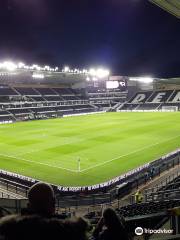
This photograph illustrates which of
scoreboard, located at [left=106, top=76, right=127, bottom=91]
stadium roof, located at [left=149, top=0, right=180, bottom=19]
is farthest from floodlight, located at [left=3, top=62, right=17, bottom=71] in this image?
stadium roof, located at [left=149, top=0, right=180, bottom=19]

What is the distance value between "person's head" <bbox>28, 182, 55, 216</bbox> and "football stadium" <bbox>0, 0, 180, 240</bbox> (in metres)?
0.01

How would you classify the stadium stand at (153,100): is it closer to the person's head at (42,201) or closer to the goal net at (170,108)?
the goal net at (170,108)

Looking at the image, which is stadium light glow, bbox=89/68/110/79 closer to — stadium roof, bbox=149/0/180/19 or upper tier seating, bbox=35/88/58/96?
upper tier seating, bbox=35/88/58/96

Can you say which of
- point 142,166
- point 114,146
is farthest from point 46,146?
point 142,166

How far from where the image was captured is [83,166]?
26484mm

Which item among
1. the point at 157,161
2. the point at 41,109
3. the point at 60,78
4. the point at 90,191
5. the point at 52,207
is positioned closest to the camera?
the point at 52,207

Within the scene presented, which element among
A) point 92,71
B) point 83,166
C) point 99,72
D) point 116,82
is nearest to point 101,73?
point 99,72

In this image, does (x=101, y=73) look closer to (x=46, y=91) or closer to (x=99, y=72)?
(x=99, y=72)

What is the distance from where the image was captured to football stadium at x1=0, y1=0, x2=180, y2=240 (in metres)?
3.38

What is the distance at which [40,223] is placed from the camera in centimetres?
306

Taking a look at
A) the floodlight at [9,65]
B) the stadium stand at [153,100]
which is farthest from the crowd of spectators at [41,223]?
the stadium stand at [153,100]

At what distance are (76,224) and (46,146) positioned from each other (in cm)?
3308

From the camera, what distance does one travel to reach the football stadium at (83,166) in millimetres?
3377

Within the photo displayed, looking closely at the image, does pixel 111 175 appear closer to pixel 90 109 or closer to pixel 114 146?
pixel 114 146
